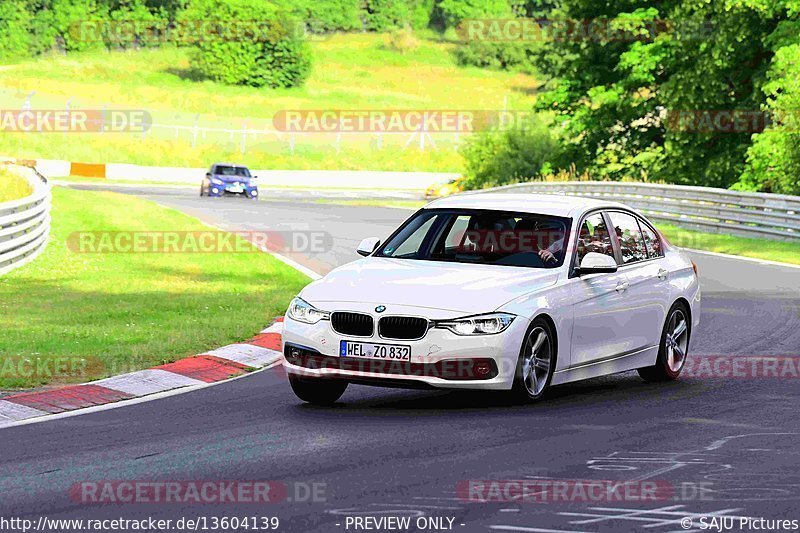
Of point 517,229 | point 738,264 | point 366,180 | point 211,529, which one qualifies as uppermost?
point 517,229

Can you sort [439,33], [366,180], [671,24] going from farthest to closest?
[439,33]
[366,180]
[671,24]

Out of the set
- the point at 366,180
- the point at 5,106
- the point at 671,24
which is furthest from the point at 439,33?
the point at 671,24

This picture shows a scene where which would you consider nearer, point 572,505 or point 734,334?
point 572,505

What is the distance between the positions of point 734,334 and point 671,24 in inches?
1169

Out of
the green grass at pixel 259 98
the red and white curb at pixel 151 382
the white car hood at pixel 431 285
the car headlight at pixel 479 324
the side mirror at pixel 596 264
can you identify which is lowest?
the green grass at pixel 259 98

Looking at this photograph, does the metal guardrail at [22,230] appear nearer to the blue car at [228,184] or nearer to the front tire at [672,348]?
the front tire at [672,348]

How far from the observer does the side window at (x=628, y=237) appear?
39.9 ft

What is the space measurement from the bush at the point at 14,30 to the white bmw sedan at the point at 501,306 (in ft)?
405

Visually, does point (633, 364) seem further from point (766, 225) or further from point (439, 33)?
point (439, 33)

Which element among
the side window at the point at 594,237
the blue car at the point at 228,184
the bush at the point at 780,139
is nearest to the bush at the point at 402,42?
the blue car at the point at 228,184

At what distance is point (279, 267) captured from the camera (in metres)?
23.7

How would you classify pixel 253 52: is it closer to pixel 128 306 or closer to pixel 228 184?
pixel 228 184

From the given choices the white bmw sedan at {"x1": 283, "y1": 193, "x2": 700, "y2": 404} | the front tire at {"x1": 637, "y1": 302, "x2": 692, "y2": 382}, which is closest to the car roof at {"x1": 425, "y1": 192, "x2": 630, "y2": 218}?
the white bmw sedan at {"x1": 283, "y1": 193, "x2": 700, "y2": 404}

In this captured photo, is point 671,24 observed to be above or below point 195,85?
above
